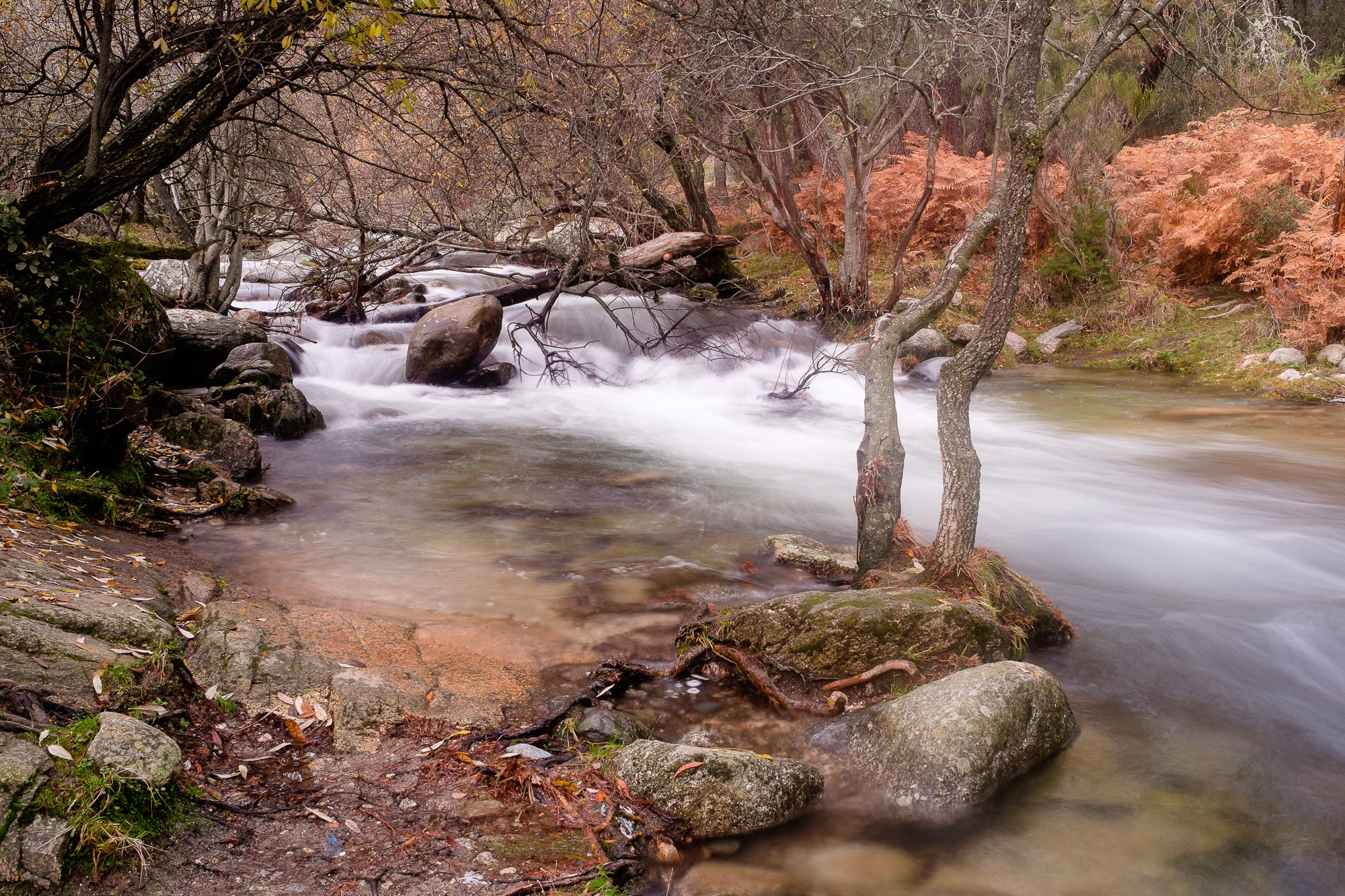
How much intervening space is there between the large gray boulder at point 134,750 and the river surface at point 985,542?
2116mm

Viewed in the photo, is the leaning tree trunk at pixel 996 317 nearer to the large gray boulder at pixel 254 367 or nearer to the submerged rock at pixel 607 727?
the submerged rock at pixel 607 727

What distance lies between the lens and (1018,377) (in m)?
15.6

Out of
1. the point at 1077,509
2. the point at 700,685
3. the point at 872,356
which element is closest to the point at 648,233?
the point at 1077,509

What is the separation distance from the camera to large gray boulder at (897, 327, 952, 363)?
52.7 ft

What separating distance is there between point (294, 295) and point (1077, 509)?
10.8m

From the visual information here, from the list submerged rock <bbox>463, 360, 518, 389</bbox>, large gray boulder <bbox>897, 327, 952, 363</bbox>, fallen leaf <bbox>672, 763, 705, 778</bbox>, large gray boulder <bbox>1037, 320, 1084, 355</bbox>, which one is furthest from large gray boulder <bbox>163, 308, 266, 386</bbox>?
large gray boulder <bbox>1037, 320, 1084, 355</bbox>

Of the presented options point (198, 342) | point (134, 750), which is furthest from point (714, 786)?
point (198, 342)

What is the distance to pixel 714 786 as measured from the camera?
3.48 meters

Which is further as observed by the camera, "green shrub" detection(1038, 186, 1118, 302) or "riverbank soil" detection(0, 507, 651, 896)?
"green shrub" detection(1038, 186, 1118, 302)

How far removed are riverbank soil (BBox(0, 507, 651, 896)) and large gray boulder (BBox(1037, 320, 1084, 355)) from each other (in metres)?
15.6

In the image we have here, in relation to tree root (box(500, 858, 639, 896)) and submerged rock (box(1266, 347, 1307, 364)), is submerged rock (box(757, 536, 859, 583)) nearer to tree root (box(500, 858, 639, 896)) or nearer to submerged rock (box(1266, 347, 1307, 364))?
tree root (box(500, 858, 639, 896))

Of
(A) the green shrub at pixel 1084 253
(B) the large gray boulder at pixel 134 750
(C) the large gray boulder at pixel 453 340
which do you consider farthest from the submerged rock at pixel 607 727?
(A) the green shrub at pixel 1084 253

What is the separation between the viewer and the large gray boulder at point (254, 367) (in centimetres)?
1019

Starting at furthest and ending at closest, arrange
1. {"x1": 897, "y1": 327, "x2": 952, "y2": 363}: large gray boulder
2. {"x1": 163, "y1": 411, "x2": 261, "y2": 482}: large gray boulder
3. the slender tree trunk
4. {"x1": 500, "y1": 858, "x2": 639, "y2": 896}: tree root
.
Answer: {"x1": 897, "y1": 327, "x2": 952, "y2": 363}: large gray boulder, the slender tree trunk, {"x1": 163, "y1": 411, "x2": 261, "y2": 482}: large gray boulder, {"x1": 500, "y1": 858, "x2": 639, "y2": 896}: tree root
